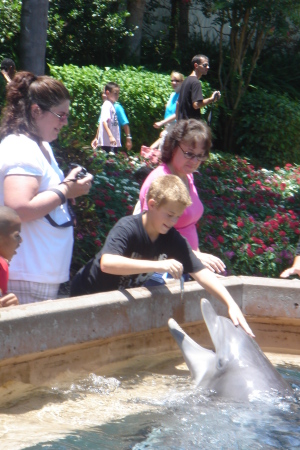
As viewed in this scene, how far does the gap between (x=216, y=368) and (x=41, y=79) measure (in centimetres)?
180

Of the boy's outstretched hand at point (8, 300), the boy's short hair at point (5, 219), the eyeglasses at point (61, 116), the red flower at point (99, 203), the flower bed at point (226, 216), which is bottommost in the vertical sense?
the flower bed at point (226, 216)

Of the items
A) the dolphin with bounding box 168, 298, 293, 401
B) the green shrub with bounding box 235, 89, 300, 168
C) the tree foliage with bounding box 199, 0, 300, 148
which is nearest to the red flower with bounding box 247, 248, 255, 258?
the dolphin with bounding box 168, 298, 293, 401

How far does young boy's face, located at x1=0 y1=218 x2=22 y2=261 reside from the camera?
12.9 ft

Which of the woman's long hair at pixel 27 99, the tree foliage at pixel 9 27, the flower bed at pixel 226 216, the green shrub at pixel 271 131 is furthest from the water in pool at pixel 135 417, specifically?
the tree foliage at pixel 9 27

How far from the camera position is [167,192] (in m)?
4.46

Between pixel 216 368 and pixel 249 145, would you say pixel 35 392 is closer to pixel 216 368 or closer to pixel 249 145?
pixel 216 368

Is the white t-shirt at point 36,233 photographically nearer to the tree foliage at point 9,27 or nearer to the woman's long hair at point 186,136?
the woman's long hair at point 186,136

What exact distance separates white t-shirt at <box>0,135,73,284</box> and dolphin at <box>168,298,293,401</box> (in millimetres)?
772

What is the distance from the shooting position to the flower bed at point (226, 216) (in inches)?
277

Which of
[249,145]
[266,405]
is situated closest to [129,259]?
[266,405]

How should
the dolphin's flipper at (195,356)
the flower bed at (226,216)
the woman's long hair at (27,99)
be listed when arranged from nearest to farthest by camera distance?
the woman's long hair at (27,99), the dolphin's flipper at (195,356), the flower bed at (226,216)

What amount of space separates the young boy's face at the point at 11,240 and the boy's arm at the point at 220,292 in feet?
4.03

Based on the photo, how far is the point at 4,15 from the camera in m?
15.4

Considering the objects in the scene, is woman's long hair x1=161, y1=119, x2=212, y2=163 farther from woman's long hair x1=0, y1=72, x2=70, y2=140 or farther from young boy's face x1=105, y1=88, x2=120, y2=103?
young boy's face x1=105, y1=88, x2=120, y2=103
